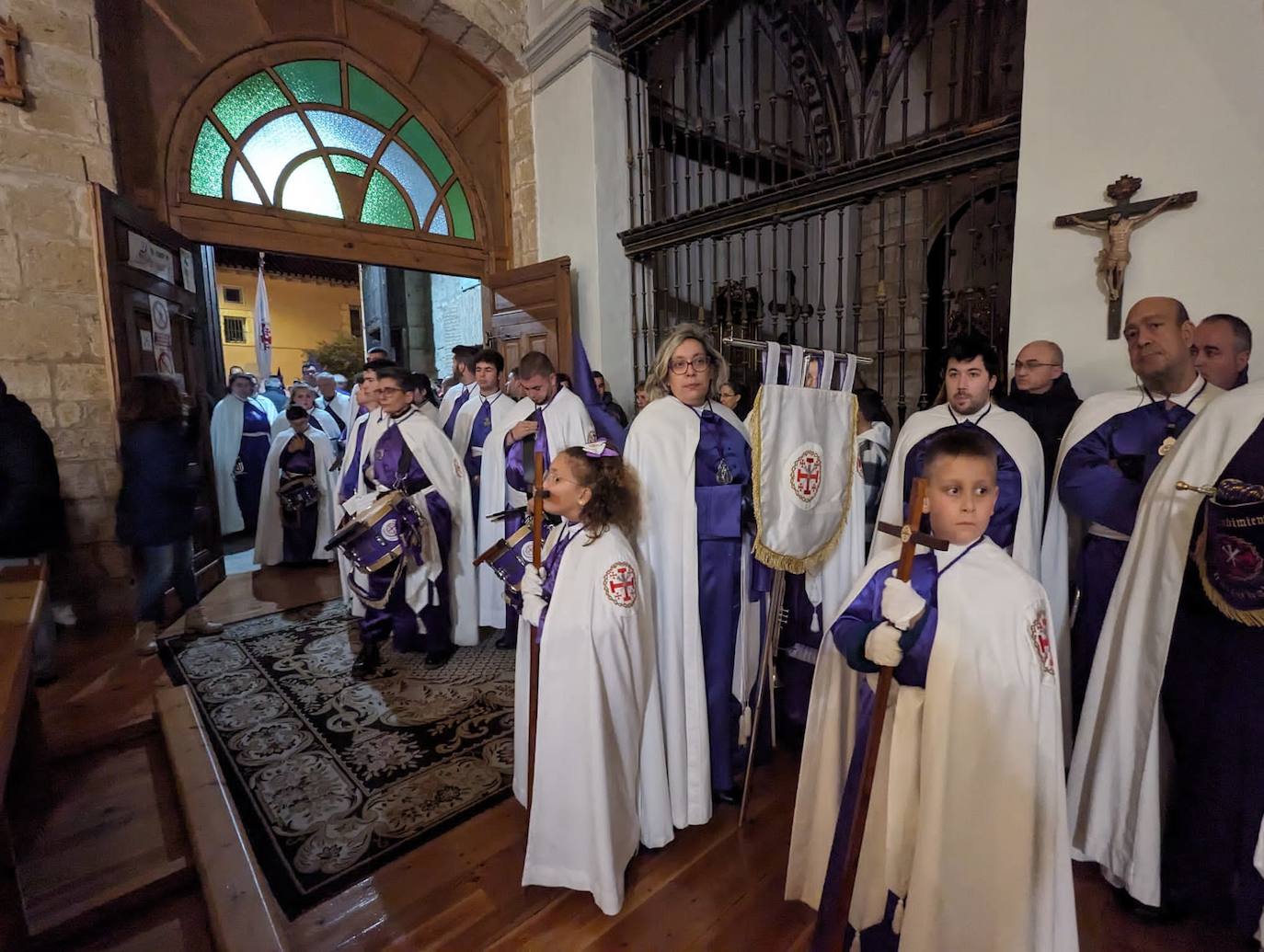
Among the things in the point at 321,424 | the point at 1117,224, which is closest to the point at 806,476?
the point at 1117,224

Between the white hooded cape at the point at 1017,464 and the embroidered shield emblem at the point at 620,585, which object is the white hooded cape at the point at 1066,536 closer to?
the white hooded cape at the point at 1017,464

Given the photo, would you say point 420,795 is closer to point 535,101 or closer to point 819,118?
point 535,101

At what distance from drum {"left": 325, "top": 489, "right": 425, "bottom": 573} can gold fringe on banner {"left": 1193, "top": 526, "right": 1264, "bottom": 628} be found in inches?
135

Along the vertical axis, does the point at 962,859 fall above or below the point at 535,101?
below

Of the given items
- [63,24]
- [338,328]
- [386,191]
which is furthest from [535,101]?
[338,328]

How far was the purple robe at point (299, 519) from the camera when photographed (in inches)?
236

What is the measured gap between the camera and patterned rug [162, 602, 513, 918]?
2400 mm

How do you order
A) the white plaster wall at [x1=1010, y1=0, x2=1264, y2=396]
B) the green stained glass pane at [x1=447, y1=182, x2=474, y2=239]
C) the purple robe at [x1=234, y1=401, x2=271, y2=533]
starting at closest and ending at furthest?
1. the white plaster wall at [x1=1010, y1=0, x2=1264, y2=396]
2. the green stained glass pane at [x1=447, y1=182, x2=474, y2=239]
3. the purple robe at [x1=234, y1=401, x2=271, y2=533]

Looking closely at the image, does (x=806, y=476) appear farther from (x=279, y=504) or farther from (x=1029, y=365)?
(x=279, y=504)

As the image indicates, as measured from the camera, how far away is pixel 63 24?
4.12 meters

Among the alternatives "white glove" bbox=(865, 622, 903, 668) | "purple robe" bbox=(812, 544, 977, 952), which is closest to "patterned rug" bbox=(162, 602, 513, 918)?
"purple robe" bbox=(812, 544, 977, 952)

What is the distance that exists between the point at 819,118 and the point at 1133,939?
23.4ft

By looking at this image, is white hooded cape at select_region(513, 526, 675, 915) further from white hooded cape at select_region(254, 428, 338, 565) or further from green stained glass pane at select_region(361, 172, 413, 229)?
green stained glass pane at select_region(361, 172, 413, 229)

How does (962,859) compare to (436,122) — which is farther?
(436,122)
